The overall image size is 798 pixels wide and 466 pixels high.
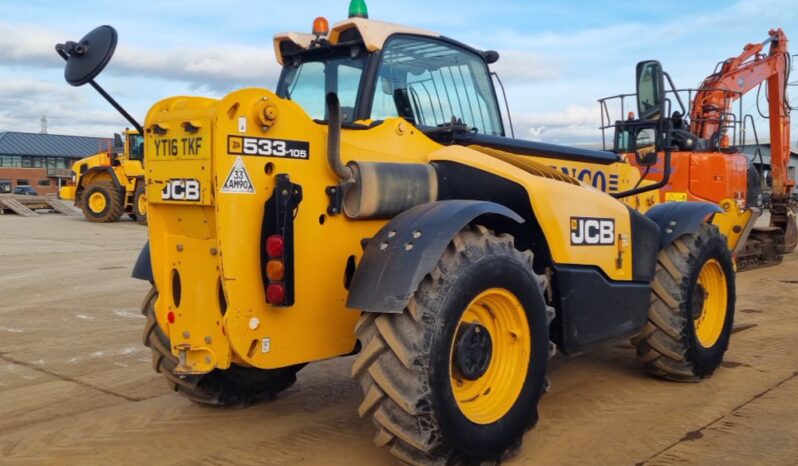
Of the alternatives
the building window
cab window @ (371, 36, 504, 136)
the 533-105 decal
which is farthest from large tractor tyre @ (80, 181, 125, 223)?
the building window

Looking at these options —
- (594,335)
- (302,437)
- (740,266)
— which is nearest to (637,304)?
(594,335)

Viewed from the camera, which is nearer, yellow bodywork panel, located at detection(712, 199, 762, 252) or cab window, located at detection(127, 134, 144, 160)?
yellow bodywork panel, located at detection(712, 199, 762, 252)

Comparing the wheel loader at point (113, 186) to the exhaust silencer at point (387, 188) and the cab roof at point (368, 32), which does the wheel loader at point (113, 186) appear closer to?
the cab roof at point (368, 32)

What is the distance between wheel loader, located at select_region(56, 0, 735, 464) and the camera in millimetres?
3564

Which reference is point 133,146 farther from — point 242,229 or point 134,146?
point 242,229

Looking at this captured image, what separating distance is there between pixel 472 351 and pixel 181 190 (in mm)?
1623

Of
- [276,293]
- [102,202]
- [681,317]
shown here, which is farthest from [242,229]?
[102,202]

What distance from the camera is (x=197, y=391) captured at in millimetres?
4660

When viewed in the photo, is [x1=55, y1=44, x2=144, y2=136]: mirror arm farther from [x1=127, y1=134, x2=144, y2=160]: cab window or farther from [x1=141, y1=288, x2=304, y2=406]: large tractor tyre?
[x1=127, y1=134, x2=144, y2=160]: cab window

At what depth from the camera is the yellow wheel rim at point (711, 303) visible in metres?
5.85

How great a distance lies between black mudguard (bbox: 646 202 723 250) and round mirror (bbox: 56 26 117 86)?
3827mm

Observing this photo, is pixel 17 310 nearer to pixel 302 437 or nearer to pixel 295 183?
pixel 302 437

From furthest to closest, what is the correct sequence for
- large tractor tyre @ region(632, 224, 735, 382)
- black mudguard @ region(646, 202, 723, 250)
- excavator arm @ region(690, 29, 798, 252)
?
excavator arm @ region(690, 29, 798, 252)
black mudguard @ region(646, 202, 723, 250)
large tractor tyre @ region(632, 224, 735, 382)

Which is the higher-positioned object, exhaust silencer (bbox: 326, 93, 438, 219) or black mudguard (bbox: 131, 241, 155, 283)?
exhaust silencer (bbox: 326, 93, 438, 219)
